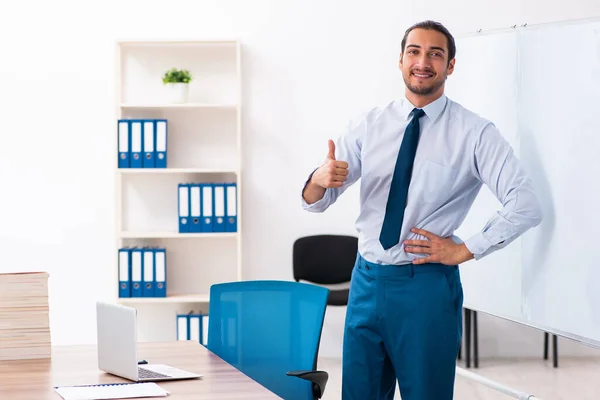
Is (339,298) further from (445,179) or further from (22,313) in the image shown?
(22,313)

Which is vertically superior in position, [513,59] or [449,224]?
[513,59]

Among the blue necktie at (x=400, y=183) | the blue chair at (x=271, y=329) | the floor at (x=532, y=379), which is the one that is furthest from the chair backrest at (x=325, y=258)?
the blue necktie at (x=400, y=183)

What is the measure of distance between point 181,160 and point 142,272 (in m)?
0.80

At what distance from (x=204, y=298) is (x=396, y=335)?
2745mm

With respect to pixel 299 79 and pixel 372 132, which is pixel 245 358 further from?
pixel 299 79

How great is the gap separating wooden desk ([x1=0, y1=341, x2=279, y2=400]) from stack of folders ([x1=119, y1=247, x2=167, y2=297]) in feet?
7.64

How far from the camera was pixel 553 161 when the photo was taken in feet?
10.3

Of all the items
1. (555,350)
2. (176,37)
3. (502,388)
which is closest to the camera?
(502,388)

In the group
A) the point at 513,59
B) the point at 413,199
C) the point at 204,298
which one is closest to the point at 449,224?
the point at 413,199

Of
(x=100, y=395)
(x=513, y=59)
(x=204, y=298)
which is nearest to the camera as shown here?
(x=100, y=395)

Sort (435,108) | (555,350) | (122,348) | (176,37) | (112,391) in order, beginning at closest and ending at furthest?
1. (112,391)
2. (122,348)
3. (435,108)
4. (555,350)
5. (176,37)

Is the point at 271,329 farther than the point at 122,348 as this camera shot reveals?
Yes

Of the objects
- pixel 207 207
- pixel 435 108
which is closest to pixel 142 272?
pixel 207 207

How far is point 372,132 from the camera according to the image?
270 centimetres
